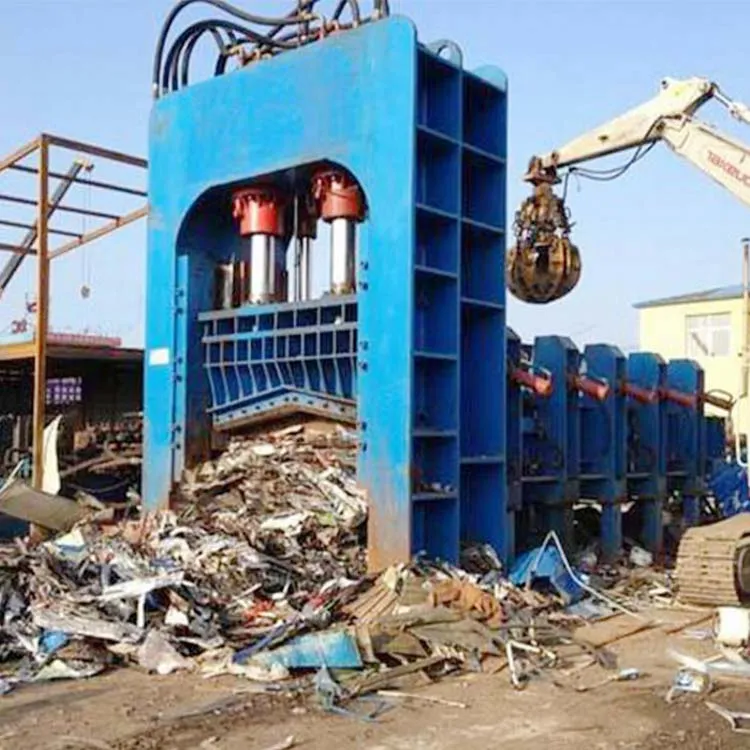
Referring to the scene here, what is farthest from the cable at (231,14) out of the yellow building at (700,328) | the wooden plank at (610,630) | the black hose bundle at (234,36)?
the yellow building at (700,328)

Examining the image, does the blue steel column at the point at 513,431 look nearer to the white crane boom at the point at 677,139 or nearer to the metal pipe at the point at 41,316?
the white crane boom at the point at 677,139

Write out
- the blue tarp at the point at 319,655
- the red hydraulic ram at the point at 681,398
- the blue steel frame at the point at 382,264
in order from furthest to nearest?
the red hydraulic ram at the point at 681,398
the blue steel frame at the point at 382,264
the blue tarp at the point at 319,655

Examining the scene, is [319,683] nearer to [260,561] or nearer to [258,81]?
[260,561]

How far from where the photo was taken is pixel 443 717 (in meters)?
5.48

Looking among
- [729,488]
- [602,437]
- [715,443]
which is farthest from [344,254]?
[715,443]

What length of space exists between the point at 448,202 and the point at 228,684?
166 inches

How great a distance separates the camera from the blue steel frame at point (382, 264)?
313 inches

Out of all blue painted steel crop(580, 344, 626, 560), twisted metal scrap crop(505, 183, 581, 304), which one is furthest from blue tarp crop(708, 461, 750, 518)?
twisted metal scrap crop(505, 183, 581, 304)

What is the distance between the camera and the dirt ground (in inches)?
198

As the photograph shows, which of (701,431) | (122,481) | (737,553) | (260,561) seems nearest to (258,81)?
(260,561)

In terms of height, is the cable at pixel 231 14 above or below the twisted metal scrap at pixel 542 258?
above

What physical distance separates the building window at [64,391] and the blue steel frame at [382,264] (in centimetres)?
348

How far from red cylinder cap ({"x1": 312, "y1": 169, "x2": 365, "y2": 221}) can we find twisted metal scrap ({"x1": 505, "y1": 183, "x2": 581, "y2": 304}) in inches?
85.5

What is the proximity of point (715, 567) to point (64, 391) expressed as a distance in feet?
26.4
